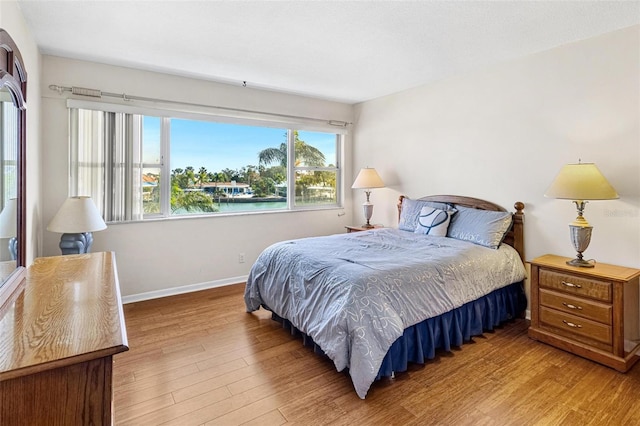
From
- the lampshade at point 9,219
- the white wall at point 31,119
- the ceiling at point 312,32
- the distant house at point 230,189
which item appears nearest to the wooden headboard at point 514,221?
the ceiling at point 312,32

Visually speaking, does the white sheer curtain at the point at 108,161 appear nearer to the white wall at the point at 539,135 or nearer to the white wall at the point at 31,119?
the white wall at the point at 31,119

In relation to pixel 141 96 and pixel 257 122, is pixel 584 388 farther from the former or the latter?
pixel 141 96

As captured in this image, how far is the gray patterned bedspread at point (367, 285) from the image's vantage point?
6.68ft

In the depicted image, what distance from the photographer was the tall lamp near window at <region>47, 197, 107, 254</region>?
2.67 meters

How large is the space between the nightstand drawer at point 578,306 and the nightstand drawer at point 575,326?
35 millimetres

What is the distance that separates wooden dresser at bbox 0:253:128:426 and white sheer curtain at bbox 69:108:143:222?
2395 mm

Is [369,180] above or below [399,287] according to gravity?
above

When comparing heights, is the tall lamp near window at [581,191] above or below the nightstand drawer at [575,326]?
above

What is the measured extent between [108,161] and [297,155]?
2332mm

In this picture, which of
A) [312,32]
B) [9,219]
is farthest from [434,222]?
[9,219]

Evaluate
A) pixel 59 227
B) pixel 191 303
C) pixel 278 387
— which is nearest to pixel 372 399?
pixel 278 387

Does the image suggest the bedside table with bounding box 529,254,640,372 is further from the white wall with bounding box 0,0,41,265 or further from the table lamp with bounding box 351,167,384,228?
the white wall with bounding box 0,0,41,265

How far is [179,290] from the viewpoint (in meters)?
3.84

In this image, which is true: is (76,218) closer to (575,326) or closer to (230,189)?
(230,189)
